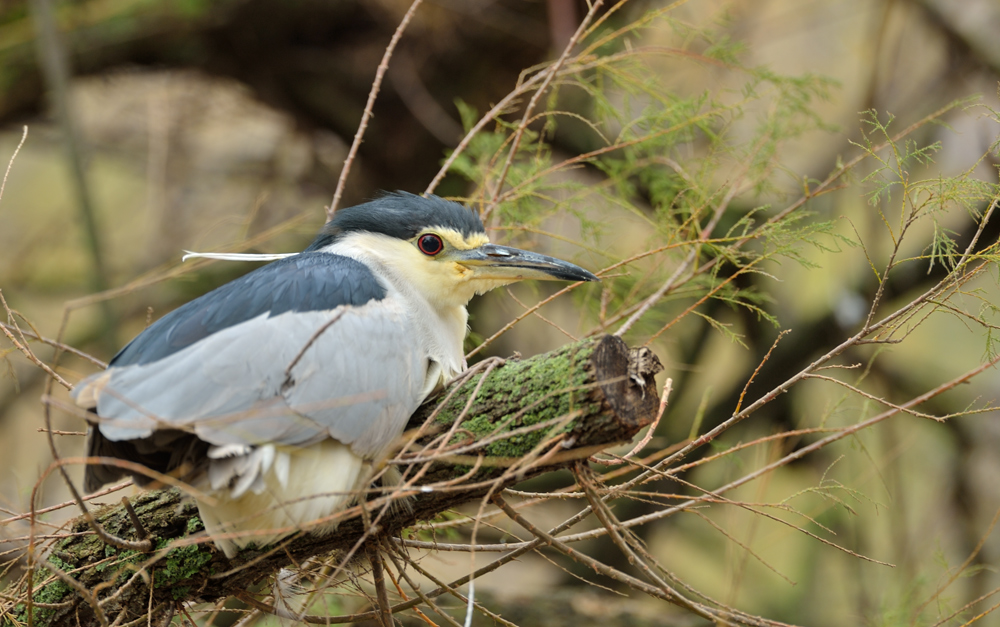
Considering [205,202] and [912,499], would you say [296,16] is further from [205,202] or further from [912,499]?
[912,499]

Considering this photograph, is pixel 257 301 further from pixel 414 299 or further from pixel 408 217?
pixel 408 217

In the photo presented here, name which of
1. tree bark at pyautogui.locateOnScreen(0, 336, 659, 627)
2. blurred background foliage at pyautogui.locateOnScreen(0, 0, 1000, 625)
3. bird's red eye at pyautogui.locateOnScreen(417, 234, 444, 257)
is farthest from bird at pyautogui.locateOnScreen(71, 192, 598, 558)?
blurred background foliage at pyautogui.locateOnScreen(0, 0, 1000, 625)

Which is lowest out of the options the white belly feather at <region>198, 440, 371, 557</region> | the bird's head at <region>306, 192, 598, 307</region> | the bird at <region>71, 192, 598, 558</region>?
the white belly feather at <region>198, 440, 371, 557</region>

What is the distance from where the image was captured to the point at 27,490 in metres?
2.71

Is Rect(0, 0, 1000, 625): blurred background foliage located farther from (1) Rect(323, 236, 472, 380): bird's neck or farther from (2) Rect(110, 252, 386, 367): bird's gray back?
(2) Rect(110, 252, 386, 367): bird's gray back

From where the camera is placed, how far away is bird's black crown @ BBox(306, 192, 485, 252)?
8.06 ft

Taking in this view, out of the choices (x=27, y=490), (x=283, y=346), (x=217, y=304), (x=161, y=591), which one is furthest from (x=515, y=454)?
(x=27, y=490)

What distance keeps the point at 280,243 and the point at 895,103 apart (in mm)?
4312

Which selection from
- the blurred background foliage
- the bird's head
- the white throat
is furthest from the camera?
the blurred background foliage

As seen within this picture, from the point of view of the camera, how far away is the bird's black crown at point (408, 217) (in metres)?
2.46

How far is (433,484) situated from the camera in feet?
6.15

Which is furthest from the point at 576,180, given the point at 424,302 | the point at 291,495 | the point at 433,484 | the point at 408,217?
the point at 291,495

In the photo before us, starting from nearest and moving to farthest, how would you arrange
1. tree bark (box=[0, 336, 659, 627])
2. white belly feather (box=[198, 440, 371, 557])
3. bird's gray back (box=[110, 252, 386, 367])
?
tree bark (box=[0, 336, 659, 627]) → white belly feather (box=[198, 440, 371, 557]) → bird's gray back (box=[110, 252, 386, 367])

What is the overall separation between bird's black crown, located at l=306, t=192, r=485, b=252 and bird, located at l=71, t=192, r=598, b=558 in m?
0.22
